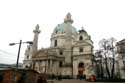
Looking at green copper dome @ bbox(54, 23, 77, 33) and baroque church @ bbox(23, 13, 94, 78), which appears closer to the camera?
baroque church @ bbox(23, 13, 94, 78)

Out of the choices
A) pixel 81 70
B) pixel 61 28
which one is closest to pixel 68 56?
pixel 81 70

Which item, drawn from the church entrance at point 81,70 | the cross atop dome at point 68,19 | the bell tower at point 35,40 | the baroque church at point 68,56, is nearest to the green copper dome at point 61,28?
the baroque church at point 68,56

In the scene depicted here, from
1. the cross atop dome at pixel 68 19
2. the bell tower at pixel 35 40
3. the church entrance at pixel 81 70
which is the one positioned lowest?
the church entrance at pixel 81 70

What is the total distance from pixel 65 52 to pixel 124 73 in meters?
23.9

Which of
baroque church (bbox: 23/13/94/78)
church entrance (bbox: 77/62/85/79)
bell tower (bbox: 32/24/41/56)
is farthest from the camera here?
bell tower (bbox: 32/24/41/56)

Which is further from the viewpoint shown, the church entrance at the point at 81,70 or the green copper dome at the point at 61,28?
the green copper dome at the point at 61,28

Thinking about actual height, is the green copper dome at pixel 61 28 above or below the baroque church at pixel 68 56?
above

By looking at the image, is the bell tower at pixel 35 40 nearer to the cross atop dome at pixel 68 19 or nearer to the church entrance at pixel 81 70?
the cross atop dome at pixel 68 19

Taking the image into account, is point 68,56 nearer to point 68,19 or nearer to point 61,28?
point 68,19

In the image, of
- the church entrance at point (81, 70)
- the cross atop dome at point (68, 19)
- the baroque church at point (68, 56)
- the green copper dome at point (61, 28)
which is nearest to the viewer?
the church entrance at point (81, 70)

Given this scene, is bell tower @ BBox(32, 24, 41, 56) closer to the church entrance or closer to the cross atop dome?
the cross atop dome

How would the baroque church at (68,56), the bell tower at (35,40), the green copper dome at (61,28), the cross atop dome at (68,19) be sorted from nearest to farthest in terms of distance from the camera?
the baroque church at (68,56), the cross atop dome at (68,19), the green copper dome at (61,28), the bell tower at (35,40)

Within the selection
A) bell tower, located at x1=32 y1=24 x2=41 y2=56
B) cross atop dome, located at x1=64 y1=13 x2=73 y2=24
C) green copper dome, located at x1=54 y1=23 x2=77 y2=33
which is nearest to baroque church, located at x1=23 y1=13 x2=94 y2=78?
cross atop dome, located at x1=64 y1=13 x2=73 y2=24

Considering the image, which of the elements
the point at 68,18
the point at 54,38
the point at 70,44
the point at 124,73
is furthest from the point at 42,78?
the point at 54,38
